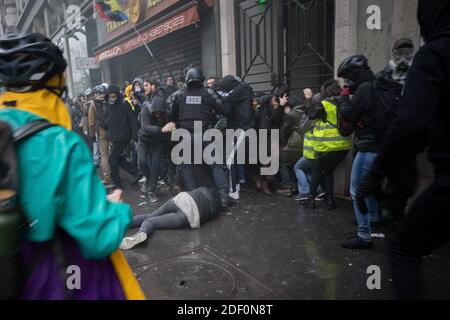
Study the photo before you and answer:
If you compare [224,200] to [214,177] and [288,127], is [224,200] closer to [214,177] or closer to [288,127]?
[214,177]

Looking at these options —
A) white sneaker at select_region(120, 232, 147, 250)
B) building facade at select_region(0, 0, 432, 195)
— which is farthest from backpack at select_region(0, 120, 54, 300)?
building facade at select_region(0, 0, 432, 195)

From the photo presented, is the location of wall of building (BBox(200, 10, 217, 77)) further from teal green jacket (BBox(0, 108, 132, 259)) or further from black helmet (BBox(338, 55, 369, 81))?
teal green jacket (BBox(0, 108, 132, 259))

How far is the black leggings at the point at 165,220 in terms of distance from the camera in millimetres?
4678

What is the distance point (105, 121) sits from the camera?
24.1ft

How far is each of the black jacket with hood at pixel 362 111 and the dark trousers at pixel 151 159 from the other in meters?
3.40

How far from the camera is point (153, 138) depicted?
6289 millimetres

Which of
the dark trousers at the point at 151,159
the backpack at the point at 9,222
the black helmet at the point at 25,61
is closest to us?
the backpack at the point at 9,222

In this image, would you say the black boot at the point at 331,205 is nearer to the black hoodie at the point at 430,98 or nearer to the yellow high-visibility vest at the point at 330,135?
the yellow high-visibility vest at the point at 330,135

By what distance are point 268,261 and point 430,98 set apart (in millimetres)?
2349

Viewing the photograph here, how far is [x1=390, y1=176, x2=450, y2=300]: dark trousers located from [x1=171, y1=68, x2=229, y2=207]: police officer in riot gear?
3.69m

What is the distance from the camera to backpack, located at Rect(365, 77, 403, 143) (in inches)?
147

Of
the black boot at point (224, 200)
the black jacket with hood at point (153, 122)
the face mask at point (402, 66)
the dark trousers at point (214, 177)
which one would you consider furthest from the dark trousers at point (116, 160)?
the face mask at point (402, 66)

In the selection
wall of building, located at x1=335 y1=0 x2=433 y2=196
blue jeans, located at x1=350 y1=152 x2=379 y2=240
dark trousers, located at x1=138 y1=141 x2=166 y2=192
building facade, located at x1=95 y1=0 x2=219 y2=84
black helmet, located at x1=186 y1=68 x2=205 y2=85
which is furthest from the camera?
building facade, located at x1=95 y1=0 x2=219 y2=84

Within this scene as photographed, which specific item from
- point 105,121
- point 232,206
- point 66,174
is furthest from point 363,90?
point 105,121
